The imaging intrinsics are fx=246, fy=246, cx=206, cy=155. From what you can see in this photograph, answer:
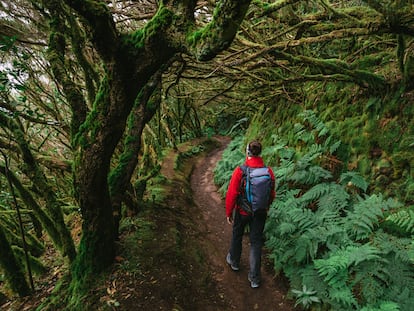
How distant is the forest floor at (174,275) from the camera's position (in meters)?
4.03

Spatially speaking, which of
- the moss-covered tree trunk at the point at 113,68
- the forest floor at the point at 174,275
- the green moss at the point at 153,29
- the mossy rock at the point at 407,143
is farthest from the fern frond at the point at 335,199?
the green moss at the point at 153,29

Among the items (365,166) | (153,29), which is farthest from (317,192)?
(153,29)

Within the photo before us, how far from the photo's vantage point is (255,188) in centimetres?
446

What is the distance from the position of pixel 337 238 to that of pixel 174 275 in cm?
299

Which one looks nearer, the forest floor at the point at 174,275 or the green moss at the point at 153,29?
the green moss at the point at 153,29

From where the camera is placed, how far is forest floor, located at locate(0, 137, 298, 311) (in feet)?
13.2

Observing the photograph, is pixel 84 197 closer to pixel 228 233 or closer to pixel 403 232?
pixel 228 233

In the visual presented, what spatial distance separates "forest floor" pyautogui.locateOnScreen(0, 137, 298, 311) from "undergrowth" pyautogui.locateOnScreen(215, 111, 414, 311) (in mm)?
605

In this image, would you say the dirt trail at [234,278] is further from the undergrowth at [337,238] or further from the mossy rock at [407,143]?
the mossy rock at [407,143]

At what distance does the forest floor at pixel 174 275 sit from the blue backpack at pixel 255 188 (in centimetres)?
152

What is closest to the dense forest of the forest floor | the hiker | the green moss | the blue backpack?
the green moss

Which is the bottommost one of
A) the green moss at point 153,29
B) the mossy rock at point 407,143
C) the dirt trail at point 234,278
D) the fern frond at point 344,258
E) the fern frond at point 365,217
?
the dirt trail at point 234,278

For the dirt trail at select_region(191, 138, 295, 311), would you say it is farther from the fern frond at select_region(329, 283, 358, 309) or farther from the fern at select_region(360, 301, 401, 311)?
the fern at select_region(360, 301, 401, 311)

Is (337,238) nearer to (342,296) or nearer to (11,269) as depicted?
(342,296)
